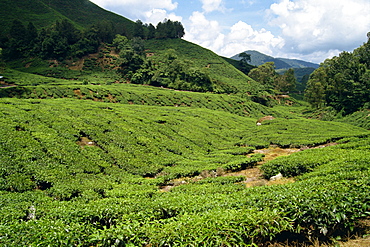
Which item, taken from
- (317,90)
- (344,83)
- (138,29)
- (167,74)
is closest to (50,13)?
(138,29)

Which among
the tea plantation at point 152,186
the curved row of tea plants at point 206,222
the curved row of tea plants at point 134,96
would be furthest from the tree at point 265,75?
the curved row of tea plants at point 206,222

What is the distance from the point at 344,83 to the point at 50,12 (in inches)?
6146

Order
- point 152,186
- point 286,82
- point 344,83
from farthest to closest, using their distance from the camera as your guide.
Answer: point 286,82, point 344,83, point 152,186

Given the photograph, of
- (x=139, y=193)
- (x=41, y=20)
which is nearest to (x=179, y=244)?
(x=139, y=193)

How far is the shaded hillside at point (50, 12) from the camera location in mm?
98312

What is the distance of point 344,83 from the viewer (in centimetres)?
6562

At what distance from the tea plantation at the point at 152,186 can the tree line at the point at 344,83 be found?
156ft

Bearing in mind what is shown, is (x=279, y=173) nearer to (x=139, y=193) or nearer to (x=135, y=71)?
(x=139, y=193)

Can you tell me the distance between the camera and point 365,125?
45.9m

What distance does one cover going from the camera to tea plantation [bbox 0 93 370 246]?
240 inches

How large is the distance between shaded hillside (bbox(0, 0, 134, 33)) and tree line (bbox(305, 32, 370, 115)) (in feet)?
367

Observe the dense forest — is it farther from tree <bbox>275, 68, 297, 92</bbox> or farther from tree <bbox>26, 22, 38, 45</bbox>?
tree <bbox>275, 68, 297, 92</bbox>

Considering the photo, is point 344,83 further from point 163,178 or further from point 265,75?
point 163,178

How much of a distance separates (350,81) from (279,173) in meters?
69.0
